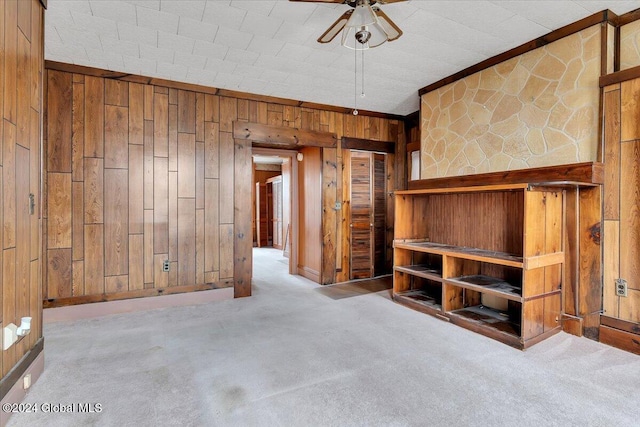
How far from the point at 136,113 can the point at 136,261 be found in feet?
5.55

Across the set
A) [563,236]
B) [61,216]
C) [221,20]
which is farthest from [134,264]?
[563,236]

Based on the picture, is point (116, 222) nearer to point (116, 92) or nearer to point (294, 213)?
point (116, 92)

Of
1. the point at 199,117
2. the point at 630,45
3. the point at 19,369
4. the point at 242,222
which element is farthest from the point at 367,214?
the point at 19,369

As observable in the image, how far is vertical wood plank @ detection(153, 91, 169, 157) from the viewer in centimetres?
379

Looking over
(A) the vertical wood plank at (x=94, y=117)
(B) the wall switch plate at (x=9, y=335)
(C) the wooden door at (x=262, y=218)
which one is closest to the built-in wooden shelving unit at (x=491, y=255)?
(B) the wall switch plate at (x=9, y=335)

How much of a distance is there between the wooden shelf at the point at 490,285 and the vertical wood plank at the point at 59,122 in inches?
164

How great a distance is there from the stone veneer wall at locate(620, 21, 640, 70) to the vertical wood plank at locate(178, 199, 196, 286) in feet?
14.5

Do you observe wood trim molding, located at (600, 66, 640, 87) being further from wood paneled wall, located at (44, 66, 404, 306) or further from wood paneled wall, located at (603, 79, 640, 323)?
wood paneled wall, located at (44, 66, 404, 306)

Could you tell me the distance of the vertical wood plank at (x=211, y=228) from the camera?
13.4 feet

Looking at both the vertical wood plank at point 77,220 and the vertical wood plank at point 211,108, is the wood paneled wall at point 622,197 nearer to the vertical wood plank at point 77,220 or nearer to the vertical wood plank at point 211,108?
the vertical wood plank at point 211,108

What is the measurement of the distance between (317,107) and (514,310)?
354 cm

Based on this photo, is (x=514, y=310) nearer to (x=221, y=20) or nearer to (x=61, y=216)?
(x=221, y=20)

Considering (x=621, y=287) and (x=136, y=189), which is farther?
(x=136, y=189)

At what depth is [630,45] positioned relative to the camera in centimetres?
266
